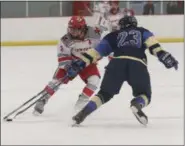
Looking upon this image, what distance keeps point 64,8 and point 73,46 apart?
570 centimetres

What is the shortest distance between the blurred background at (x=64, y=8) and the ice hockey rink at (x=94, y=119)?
3490 millimetres

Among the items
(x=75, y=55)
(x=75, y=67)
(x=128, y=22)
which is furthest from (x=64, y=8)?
(x=128, y=22)

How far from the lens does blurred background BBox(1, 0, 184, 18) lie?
30.3 ft

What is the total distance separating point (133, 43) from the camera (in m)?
3.29

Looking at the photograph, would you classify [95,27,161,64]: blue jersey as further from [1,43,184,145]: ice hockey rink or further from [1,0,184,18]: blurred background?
[1,0,184,18]: blurred background

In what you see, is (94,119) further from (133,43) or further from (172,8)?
(172,8)

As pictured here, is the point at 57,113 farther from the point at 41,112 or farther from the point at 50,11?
the point at 50,11

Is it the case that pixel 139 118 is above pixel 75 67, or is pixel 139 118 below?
below

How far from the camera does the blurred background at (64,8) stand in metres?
9.24

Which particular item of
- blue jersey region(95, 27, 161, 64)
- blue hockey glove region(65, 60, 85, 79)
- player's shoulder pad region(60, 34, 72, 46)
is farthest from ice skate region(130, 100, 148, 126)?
player's shoulder pad region(60, 34, 72, 46)

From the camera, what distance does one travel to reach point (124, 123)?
342 centimetres

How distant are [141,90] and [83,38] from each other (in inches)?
27.3

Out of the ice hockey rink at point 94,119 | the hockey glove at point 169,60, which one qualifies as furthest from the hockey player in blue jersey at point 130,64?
the ice hockey rink at point 94,119

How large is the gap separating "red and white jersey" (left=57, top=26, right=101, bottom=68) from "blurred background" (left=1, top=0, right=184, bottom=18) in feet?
17.9
